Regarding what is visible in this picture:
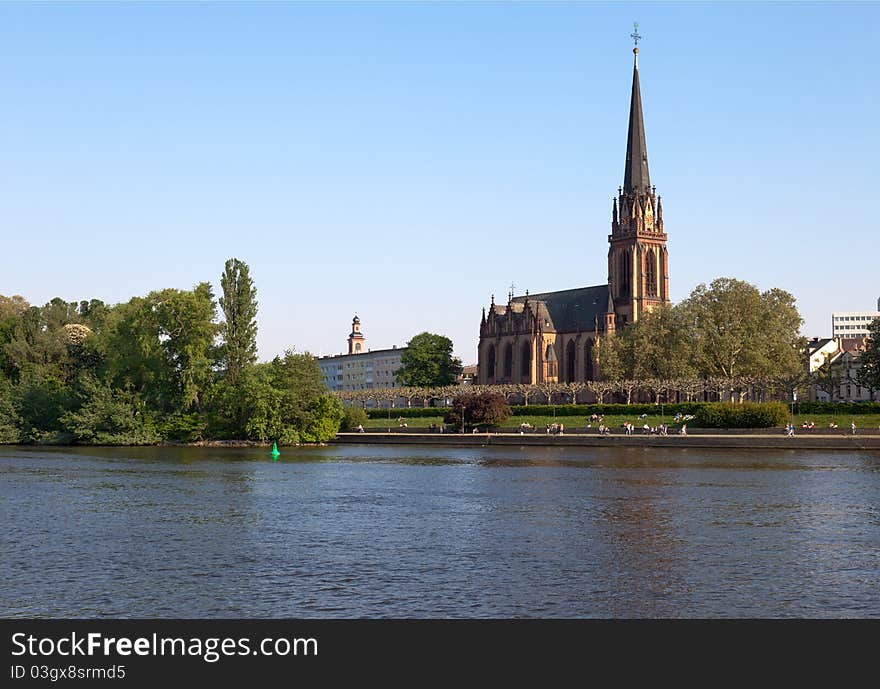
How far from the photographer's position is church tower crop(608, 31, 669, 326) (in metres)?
177

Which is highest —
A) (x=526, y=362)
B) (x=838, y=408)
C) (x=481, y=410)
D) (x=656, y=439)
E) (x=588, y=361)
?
(x=526, y=362)

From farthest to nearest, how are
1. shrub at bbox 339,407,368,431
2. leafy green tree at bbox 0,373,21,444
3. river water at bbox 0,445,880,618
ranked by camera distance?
shrub at bbox 339,407,368,431 → leafy green tree at bbox 0,373,21,444 → river water at bbox 0,445,880,618

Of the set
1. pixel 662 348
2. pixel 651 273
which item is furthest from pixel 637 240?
pixel 662 348

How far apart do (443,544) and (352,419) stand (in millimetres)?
89277

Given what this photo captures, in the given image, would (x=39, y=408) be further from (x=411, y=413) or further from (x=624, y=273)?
(x=624, y=273)

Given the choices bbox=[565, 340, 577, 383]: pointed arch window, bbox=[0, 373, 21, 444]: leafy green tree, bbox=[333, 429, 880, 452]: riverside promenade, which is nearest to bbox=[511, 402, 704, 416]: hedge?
bbox=[333, 429, 880, 452]: riverside promenade

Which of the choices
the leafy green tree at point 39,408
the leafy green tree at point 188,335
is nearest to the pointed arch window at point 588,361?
the leafy green tree at point 188,335

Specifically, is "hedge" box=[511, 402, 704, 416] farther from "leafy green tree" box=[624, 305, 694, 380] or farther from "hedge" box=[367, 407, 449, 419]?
"hedge" box=[367, 407, 449, 419]

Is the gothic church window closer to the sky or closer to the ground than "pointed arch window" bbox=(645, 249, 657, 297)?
closer to the ground

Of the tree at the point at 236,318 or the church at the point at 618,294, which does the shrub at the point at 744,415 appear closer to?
the tree at the point at 236,318

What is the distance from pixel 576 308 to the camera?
624 ft

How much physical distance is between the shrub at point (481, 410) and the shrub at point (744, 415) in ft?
79.3

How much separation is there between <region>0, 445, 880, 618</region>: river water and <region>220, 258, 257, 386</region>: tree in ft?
138
